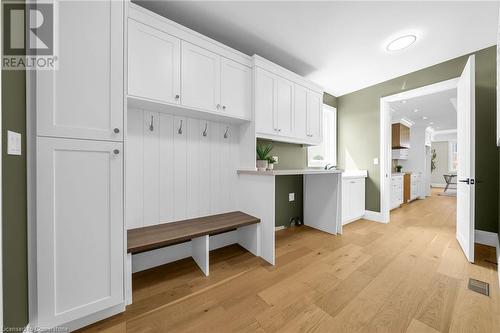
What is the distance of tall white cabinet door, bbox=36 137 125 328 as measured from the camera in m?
1.01

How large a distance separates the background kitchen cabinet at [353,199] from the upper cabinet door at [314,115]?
0.86m

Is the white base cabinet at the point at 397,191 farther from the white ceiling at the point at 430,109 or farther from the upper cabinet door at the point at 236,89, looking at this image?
the upper cabinet door at the point at 236,89

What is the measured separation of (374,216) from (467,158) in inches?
66.5

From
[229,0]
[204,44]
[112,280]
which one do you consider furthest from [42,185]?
[229,0]

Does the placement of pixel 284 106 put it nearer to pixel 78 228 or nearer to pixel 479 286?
pixel 78 228

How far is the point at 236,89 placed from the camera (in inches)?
81.3

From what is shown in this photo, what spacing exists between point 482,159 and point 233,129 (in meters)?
3.15

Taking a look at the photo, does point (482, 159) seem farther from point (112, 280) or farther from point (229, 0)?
point (112, 280)

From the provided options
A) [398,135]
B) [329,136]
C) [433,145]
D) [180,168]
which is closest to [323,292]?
[180,168]

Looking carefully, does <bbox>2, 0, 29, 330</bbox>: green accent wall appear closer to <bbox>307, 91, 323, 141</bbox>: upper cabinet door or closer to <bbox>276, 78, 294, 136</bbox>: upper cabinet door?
<bbox>276, 78, 294, 136</bbox>: upper cabinet door

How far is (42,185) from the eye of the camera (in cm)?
100

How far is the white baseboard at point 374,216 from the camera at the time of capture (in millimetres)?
3240

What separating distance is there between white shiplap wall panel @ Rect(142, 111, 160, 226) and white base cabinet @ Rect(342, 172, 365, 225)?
2649 millimetres

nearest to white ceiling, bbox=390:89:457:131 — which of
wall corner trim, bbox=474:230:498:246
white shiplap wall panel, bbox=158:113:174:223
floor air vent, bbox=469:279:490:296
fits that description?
wall corner trim, bbox=474:230:498:246
